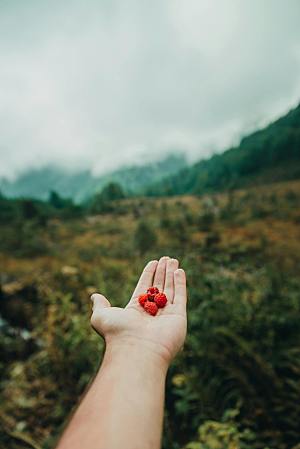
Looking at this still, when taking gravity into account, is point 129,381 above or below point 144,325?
below

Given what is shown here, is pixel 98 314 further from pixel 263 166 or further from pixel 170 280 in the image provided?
pixel 263 166

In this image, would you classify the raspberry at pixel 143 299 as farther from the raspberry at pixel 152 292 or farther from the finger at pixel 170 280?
the finger at pixel 170 280

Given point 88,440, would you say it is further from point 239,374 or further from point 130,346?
point 239,374

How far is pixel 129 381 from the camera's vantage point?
123 centimetres

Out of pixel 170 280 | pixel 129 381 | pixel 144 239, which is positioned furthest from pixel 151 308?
pixel 144 239

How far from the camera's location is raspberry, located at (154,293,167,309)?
6.18ft

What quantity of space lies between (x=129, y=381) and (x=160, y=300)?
71 cm

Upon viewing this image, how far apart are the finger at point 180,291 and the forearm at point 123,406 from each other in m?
0.48

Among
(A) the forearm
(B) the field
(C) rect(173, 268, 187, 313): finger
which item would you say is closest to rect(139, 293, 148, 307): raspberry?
(C) rect(173, 268, 187, 313): finger

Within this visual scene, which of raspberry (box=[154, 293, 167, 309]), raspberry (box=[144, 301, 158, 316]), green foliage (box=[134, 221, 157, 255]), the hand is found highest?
green foliage (box=[134, 221, 157, 255])

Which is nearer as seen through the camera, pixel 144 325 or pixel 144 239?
pixel 144 325

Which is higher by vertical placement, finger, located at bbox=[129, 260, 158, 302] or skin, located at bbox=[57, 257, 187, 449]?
finger, located at bbox=[129, 260, 158, 302]

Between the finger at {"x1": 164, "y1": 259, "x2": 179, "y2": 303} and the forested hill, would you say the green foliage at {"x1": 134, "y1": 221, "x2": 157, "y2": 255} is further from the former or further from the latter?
the forested hill

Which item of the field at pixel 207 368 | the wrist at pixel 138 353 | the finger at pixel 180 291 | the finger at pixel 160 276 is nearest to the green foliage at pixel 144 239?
the field at pixel 207 368
